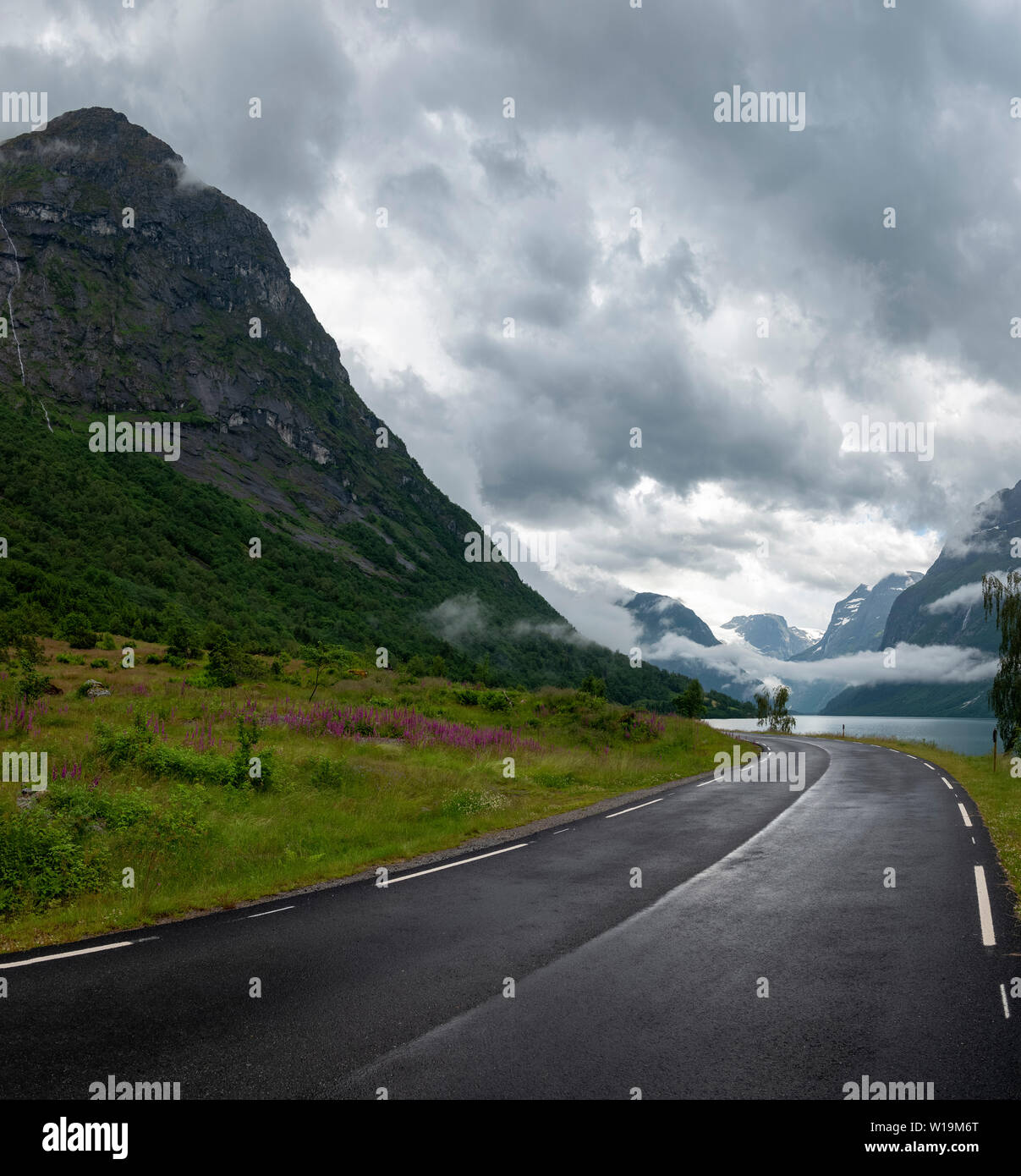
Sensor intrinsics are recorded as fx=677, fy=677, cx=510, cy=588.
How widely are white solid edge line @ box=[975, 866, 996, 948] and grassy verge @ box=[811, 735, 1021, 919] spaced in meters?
0.33

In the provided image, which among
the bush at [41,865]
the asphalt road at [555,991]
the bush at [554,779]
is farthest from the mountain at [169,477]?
the asphalt road at [555,991]

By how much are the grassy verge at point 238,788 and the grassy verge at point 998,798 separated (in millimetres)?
9841

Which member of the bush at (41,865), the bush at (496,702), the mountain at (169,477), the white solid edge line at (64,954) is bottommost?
the white solid edge line at (64,954)

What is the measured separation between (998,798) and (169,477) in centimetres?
13914

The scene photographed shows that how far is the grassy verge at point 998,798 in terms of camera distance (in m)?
11.5

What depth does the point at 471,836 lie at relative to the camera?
585 inches

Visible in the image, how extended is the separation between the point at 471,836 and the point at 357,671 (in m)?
33.7

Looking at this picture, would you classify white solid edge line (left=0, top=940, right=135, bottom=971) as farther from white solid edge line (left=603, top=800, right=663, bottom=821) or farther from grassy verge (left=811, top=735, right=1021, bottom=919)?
white solid edge line (left=603, top=800, right=663, bottom=821)

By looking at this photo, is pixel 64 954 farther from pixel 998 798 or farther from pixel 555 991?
pixel 998 798

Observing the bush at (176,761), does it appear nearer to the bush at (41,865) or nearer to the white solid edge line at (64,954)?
the bush at (41,865)

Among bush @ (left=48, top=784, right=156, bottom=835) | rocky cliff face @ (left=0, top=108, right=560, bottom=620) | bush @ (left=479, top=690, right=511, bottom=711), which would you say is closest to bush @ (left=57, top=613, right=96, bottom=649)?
bush @ (left=479, top=690, right=511, bottom=711)

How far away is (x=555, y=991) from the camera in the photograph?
20.7 ft

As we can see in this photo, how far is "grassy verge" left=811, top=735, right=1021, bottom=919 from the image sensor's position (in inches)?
452
